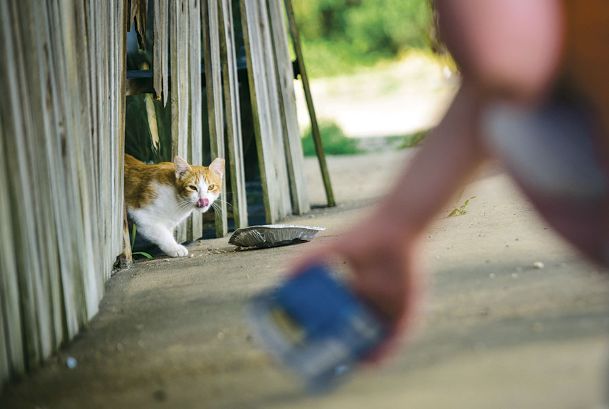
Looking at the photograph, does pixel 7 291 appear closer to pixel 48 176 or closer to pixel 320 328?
pixel 48 176

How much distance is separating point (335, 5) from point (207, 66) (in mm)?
20607

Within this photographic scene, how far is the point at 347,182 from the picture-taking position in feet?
31.4

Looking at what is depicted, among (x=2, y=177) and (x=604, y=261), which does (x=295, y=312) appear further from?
(x=2, y=177)

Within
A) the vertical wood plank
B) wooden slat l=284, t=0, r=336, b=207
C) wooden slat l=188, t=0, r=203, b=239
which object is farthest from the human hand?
wooden slat l=284, t=0, r=336, b=207

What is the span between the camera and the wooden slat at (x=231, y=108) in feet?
20.2

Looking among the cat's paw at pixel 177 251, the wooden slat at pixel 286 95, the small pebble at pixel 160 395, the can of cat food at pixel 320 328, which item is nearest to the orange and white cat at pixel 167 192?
the cat's paw at pixel 177 251

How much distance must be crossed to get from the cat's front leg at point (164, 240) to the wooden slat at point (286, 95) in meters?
1.45

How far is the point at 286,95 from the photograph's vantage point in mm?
6930

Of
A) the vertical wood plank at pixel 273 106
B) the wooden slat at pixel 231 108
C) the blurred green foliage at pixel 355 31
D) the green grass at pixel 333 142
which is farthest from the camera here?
the blurred green foliage at pixel 355 31

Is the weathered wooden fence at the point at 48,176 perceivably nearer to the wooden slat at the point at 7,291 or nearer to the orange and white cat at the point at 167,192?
the wooden slat at the point at 7,291

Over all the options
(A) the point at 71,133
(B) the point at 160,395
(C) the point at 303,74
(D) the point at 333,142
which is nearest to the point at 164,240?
(C) the point at 303,74

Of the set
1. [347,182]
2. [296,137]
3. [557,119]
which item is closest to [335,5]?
[347,182]

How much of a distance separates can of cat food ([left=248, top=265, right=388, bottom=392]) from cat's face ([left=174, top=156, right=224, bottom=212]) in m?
4.74

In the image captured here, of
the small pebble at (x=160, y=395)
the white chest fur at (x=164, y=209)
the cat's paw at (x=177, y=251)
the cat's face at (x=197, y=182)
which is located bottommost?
the cat's paw at (x=177, y=251)
